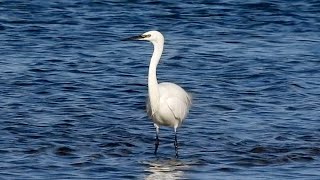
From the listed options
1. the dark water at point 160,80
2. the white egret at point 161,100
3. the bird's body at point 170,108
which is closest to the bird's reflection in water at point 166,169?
A: the dark water at point 160,80

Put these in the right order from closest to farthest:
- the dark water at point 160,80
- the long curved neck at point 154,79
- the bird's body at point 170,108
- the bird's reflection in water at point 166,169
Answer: the bird's reflection in water at point 166,169 < the dark water at point 160,80 < the long curved neck at point 154,79 < the bird's body at point 170,108

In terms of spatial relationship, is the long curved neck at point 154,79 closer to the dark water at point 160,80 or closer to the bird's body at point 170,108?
the bird's body at point 170,108

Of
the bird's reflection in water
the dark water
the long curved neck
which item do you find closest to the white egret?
the long curved neck

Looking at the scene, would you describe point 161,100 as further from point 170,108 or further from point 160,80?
point 160,80

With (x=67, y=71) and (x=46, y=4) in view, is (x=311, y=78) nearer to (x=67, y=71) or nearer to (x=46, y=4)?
(x=67, y=71)

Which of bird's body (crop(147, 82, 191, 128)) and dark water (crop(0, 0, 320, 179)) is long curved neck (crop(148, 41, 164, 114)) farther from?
dark water (crop(0, 0, 320, 179))

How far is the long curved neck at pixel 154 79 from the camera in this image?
411 inches

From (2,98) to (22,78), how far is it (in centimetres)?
110

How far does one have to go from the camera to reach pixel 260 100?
42.8 ft

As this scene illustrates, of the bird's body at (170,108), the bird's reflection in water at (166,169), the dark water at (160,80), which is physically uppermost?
the bird's body at (170,108)

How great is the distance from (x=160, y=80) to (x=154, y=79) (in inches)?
158

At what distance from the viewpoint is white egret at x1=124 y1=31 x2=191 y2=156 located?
1054cm

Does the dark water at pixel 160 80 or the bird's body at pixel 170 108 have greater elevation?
→ the bird's body at pixel 170 108

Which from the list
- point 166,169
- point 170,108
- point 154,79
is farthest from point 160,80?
point 166,169
